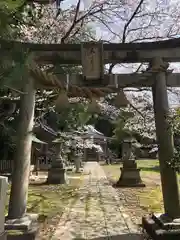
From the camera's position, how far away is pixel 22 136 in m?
5.71

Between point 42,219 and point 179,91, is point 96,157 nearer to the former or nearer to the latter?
point 179,91

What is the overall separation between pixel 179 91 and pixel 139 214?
20.0 feet

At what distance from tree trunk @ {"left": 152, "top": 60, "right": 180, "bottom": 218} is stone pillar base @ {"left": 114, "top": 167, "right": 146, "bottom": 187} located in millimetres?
9384

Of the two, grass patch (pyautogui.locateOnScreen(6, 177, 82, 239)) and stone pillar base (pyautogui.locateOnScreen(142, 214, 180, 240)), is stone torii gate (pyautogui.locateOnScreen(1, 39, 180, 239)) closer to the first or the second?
stone pillar base (pyautogui.locateOnScreen(142, 214, 180, 240))

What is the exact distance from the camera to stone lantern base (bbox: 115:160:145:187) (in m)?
15.0

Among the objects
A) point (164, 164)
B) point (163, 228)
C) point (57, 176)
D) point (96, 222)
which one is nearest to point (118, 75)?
point (164, 164)

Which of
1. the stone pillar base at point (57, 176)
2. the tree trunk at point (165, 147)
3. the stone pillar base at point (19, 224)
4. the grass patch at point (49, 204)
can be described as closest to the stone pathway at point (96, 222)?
the grass patch at point (49, 204)

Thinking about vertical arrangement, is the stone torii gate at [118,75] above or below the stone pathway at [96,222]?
above

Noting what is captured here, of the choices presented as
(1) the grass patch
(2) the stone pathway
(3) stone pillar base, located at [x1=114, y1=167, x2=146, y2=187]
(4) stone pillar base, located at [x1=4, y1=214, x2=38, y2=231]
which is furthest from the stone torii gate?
(3) stone pillar base, located at [x1=114, y1=167, x2=146, y2=187]

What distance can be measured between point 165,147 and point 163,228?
133 centimetres

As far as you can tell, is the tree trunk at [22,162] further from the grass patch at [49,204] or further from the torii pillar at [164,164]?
the torii pillar at [164,164]

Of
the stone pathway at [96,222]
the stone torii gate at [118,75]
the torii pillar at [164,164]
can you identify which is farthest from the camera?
the stone pathway at [96,222]

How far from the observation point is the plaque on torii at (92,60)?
Result: 591 cm

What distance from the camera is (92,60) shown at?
19.4ft
